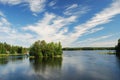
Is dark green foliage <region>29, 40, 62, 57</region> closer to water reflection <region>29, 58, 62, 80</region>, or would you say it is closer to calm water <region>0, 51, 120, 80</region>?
calm water <region>0, 51, 120, 80</region>

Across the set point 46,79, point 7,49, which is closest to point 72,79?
point 46,79

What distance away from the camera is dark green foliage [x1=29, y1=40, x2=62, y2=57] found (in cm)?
12044

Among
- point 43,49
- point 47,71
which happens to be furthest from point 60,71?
point 43,49

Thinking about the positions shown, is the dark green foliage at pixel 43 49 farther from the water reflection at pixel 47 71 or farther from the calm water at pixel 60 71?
the water reflection at pixel 47 71

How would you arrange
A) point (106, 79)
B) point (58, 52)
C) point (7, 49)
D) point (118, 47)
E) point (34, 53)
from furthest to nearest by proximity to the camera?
point (7, 49)
point (118, 47)
point (58, 52)
point (34, 53)
point (106, 79)

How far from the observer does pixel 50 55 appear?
126m

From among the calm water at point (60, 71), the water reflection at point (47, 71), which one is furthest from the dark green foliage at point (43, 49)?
the water reflection at point (47, 71)

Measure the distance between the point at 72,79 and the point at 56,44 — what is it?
3514 inches

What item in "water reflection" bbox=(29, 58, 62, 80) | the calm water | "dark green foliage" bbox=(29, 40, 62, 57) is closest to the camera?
the calm water

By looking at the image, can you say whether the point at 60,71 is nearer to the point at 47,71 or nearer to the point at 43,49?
the point at 47,71

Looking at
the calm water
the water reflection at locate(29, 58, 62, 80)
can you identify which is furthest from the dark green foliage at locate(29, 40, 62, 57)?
the water reflection at locate(29, 58, 62, 80)

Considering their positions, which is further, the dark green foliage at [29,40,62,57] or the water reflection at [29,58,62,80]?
the dark green foliage at [29,40,62,57]

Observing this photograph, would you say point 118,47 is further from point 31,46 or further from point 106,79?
point 106,79

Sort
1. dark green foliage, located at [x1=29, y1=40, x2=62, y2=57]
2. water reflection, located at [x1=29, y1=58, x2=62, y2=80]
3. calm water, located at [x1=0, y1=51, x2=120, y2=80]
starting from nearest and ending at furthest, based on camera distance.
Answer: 1. calm water, located at [x1=0, y1=51, x2=120, y2=80]
2. water reflection, located at [x1=29, y1=58, x2=62, y2=80]
3. dark green foliage, located at [x1=29, y1=40, x2=62, y2=57]
